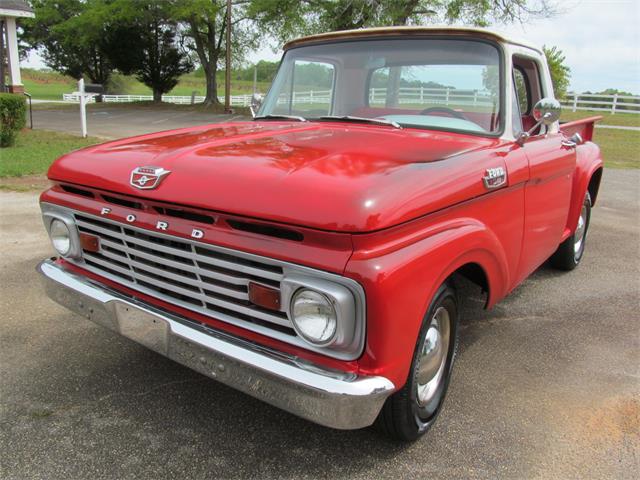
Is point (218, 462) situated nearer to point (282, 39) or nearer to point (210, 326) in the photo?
point (210, 326)

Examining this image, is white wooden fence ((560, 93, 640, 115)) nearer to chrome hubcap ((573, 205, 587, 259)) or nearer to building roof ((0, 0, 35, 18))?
building roof ((0, 0, 35, 18))

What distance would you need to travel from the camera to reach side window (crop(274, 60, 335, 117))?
3.63 meters

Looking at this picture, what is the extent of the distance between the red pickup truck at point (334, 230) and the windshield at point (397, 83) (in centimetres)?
1

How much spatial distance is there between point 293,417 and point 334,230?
1198 millimetres

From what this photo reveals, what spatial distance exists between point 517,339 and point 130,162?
2.59 m

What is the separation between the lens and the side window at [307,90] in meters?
3.63

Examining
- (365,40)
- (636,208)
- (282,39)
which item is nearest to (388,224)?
(365,40)

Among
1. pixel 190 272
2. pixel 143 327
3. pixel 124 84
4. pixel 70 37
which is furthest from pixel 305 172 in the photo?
pixel 124 84

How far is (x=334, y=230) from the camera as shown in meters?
1.85

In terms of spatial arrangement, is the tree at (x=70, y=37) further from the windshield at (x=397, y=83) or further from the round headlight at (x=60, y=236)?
the round headlight at (x=60, y=236)

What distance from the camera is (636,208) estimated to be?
7.68 m

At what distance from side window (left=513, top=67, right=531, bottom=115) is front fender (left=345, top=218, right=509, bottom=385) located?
1.40 metres

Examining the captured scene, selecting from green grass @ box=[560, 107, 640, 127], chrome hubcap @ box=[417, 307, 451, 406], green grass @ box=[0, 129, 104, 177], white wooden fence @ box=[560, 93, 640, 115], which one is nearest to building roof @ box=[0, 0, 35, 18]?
green grass @ box=[0, 129, 104, 177]

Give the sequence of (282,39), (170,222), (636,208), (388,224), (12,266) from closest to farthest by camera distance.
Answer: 1. (388,224)
2. (170,222)
3. (12,266)
4. (636,208)
5. (282,39)
